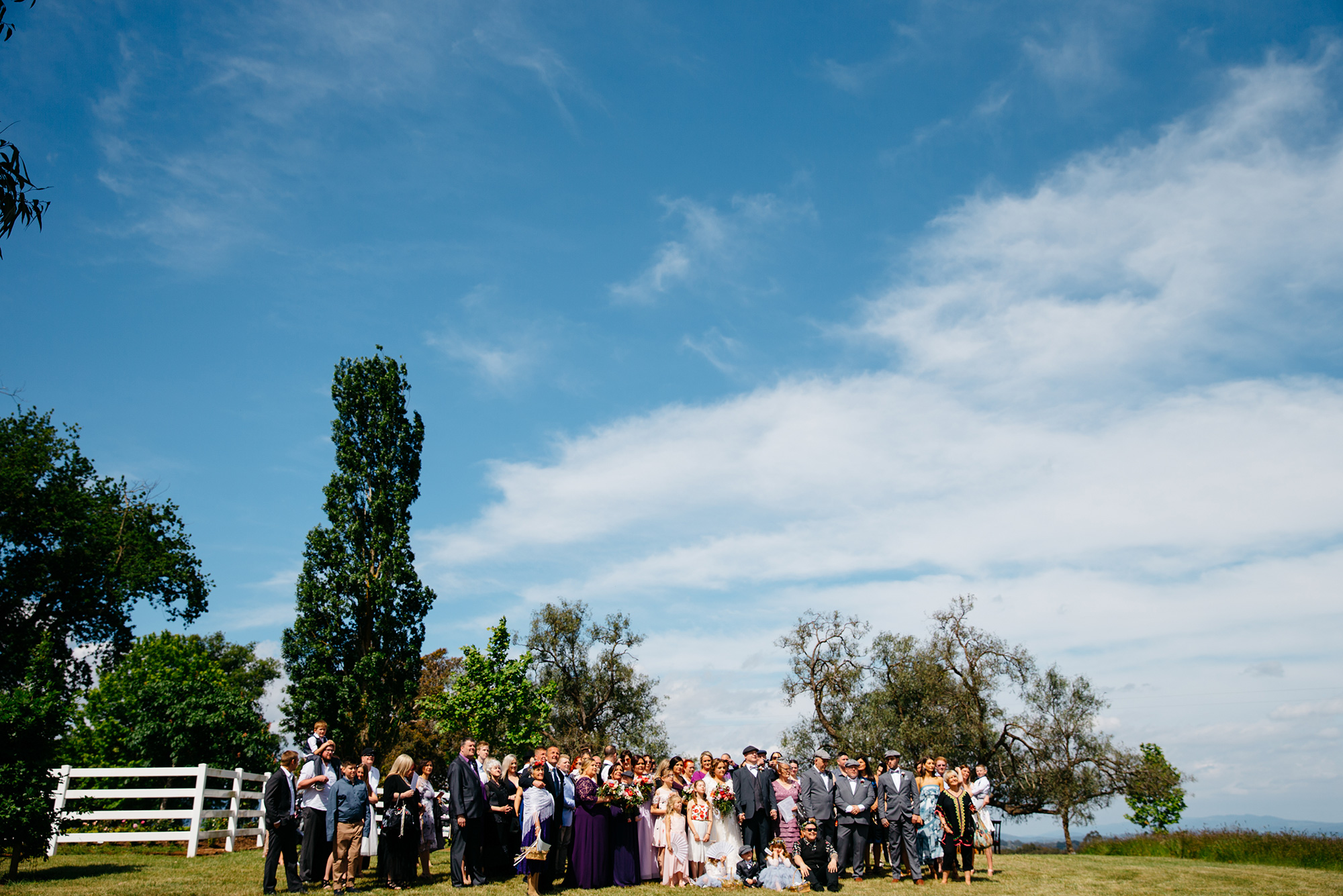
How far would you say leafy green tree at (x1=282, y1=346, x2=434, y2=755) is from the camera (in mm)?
24562

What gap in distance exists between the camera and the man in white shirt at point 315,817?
34.5 ft

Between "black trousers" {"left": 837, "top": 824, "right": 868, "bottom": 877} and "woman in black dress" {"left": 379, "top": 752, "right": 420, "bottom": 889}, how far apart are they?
7026 millimetres

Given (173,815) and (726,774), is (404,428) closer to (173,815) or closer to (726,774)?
(173,815)

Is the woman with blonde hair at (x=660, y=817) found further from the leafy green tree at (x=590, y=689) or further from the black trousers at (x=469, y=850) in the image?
the leafy green tree at (x=590, y=689)

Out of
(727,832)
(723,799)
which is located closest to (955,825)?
(727,832)

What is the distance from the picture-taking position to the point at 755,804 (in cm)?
1354

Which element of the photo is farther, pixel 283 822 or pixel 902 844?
pixel 902 844

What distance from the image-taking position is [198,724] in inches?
720

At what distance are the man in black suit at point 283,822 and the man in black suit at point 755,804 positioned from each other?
6737mm

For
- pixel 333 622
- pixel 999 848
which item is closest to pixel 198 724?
pixel 333 622

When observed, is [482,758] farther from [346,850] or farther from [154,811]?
[154,811]

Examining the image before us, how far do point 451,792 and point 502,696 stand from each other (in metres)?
15.4

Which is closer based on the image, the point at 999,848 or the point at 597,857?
the point at 597,857

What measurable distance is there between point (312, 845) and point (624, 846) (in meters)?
4.50
